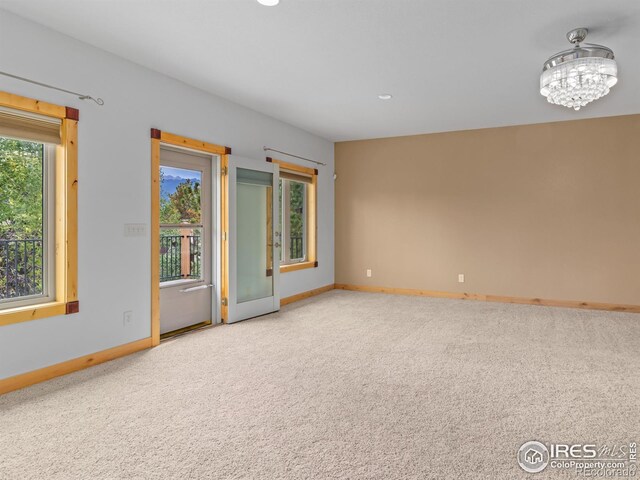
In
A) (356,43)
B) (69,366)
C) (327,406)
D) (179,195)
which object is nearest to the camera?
(327,406)

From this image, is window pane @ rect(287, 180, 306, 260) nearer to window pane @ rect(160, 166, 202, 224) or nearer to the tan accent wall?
the tan accent wall

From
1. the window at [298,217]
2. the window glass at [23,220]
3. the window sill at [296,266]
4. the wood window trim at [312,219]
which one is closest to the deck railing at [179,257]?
the window glass at [23,220]

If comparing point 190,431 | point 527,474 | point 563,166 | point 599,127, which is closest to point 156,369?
point 190,431

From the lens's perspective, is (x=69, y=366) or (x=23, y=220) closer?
(x=23, y=220)

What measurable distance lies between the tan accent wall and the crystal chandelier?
3018 millimetres

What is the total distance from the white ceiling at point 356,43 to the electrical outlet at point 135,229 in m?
1.46

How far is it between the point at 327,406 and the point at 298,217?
14.2ft

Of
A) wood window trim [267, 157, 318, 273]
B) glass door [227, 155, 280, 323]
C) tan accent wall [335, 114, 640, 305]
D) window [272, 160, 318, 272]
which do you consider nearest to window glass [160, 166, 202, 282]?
glass door [227, 155, 280, 323]

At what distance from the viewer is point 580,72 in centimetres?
297

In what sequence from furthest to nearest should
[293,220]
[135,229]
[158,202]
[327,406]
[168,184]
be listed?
[293,220]
[168,184]
[158,202]
[135,229]
[327,406]

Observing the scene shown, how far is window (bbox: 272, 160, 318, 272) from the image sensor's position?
6.34 metres

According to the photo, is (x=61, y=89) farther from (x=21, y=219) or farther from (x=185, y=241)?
(x=185, y=241)

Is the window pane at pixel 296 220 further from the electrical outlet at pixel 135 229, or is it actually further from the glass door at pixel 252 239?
the electrical outlet at pixel 135 229

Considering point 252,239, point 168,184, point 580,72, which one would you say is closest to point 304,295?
point 252,239
